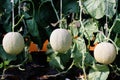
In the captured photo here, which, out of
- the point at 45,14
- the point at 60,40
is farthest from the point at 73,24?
the point at 60,40

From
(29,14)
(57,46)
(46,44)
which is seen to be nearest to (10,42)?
(57,46)

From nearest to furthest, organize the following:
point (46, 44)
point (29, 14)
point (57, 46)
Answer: point (57, 46) → point (29, 14) → point (46, 44)

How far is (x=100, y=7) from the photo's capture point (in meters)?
1.24

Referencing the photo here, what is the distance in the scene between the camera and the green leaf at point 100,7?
1232 mm

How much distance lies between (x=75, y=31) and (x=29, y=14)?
0.68 ft

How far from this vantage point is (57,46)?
1.15m

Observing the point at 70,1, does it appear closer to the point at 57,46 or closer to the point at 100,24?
the point at 100,24

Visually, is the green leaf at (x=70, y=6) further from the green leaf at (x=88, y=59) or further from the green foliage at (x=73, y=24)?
the green leaf at (x=88, y=59)

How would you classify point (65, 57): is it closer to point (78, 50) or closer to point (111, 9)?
point (78, 50)

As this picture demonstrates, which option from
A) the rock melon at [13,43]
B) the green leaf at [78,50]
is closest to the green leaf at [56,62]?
the green leaf at [78,50]

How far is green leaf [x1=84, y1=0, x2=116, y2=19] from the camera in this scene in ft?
4.04

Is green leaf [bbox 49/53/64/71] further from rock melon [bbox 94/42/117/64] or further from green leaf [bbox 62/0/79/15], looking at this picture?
rock melon [bbox 94/42/117/64]

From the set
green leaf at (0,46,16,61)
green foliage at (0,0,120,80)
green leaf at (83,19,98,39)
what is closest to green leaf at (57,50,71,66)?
green foliage at (0,0,120,80)

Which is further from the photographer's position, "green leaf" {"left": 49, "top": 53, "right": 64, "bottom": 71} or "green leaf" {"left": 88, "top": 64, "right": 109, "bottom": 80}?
"green leaf" {"left": 49, "top": 53, "right": 64, "bottom": 71}
